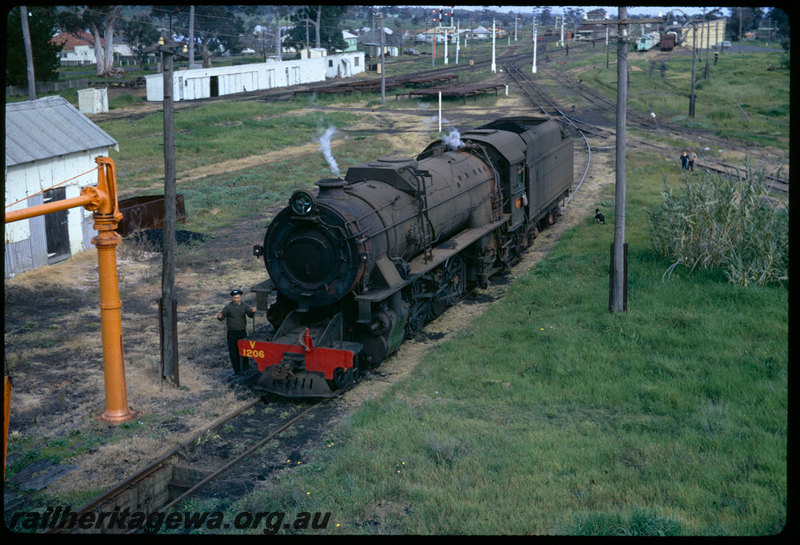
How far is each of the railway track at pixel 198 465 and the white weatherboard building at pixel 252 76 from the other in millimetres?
51959

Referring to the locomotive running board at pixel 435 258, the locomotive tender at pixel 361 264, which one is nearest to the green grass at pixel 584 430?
the locomotive tender at pixel 361 264

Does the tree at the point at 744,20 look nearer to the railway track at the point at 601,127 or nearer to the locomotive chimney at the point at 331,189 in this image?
the railway track at the point at 601,127

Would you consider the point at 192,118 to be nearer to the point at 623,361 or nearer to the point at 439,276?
the point at 439,276

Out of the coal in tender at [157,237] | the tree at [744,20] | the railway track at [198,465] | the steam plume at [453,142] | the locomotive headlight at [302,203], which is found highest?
the tree at [744,20]

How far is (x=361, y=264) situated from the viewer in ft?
40.7

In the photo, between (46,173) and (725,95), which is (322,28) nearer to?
(725,95)

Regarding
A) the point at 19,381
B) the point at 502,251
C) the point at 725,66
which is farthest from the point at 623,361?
the point at 725,66

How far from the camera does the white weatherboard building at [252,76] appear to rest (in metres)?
60.0

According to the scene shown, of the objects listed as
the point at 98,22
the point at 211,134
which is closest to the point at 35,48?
the point at 211,134

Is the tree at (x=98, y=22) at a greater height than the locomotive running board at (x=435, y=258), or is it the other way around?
the tree at (x=98, y=22)

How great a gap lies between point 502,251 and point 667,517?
12254 mm

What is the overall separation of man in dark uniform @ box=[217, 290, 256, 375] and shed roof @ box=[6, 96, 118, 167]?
9495 mm

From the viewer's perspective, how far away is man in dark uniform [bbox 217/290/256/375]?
13422 millimetres

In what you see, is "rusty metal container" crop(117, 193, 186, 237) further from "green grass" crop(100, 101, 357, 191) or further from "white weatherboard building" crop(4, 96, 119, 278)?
"green grass" crop(100, 101, 357, 191)
